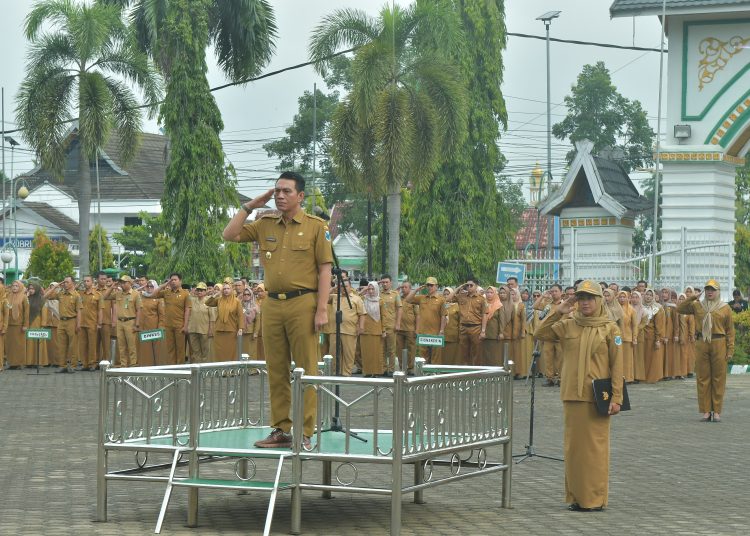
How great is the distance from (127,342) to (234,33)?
11959 mm

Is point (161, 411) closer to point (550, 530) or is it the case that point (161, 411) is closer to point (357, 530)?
point (357, 530)

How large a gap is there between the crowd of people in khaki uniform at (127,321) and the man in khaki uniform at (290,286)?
15.8 meters

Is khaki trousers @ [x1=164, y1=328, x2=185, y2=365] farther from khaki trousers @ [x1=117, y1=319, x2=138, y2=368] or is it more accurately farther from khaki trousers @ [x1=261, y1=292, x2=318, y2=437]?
khaki trousers @ [x1=261, y1=292, x2=318, y2=437]

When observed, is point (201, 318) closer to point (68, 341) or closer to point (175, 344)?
point (175, 344)

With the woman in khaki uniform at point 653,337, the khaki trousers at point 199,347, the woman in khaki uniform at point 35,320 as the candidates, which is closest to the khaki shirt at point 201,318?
the khaki trousers at point 199,347

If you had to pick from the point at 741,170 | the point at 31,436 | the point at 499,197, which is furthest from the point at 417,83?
the point at 741,170

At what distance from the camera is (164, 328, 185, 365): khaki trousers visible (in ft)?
89.8

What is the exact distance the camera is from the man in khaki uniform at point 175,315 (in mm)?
27266

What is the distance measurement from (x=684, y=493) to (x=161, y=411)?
4.73 metres

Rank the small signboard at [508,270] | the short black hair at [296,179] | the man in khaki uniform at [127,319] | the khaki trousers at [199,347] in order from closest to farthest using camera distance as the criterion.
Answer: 1. the short black hair at [296,179]
2. the khaki trousers at [199,347]
3. the man in khaki uniform at [127,319]
4. the small signboard at [508,270]

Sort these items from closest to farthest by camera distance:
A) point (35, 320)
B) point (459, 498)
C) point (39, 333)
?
point (459, 498), point (39, 333), point (35, 320)

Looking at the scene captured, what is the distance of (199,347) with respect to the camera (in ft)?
88.7

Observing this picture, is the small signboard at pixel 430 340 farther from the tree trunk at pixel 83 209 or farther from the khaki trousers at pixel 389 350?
the tree trunk at pixel 83 209

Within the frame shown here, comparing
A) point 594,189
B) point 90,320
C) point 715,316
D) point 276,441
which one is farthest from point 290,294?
point 594,189
